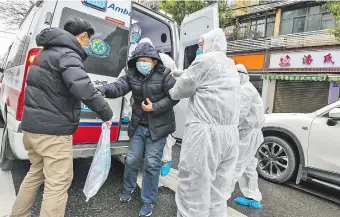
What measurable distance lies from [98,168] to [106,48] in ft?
4.65

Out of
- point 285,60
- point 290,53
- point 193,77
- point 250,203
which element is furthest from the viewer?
point 285,60

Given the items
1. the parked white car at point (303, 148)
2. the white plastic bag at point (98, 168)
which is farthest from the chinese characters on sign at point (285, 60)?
the white plastic bag at point (98, 168)

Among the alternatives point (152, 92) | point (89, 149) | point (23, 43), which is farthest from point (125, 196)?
point (23, 43)

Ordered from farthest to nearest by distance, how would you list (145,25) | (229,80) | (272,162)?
(145,25) → (272,162) → (229,80)

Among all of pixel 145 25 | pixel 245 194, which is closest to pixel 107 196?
pixel 245 194

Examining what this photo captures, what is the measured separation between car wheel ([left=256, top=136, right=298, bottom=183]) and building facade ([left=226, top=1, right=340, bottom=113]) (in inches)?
365

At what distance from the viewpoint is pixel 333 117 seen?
3.51 meters

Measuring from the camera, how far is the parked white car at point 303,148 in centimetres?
359

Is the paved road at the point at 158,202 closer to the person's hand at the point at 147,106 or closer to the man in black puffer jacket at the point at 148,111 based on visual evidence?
the man in black puffer jacket at the point at 148,111

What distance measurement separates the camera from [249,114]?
3.13 metres

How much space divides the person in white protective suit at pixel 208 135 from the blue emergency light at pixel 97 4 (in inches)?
53.6

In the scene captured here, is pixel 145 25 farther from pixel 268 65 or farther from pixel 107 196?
pixel 268 65

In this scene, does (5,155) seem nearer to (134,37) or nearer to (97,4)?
(97,4)

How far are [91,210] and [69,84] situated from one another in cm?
144
